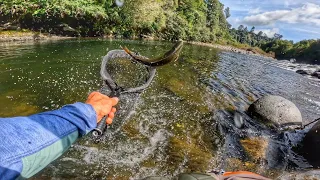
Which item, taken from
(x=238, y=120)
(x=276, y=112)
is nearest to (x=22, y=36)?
(x=238, y=120)

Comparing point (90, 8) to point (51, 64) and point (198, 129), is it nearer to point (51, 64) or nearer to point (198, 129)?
point (51, 64)

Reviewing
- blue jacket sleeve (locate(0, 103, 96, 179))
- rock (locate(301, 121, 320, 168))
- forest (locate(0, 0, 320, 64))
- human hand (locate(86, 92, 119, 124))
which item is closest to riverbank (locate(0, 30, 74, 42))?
forest (locate(0, 0, 320, 64))

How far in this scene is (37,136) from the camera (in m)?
1.87

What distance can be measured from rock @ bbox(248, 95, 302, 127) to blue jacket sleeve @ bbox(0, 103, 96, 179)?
9.31m

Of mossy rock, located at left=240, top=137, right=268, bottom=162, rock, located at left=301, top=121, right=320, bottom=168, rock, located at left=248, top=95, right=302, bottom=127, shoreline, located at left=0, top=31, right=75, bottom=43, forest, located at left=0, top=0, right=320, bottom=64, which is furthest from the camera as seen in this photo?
forest, located at left=0, top=0, right=320, bottom=64

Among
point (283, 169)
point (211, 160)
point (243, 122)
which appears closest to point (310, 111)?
point (243, 122)

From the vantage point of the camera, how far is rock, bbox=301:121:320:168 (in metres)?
7.53

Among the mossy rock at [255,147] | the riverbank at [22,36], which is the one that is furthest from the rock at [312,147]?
the riverbank at [22,36]

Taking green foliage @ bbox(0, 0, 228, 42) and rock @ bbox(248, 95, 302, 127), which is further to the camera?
green foliage @ bbox(0, 0, 228, 42)

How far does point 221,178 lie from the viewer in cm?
367

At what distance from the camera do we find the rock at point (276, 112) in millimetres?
9984

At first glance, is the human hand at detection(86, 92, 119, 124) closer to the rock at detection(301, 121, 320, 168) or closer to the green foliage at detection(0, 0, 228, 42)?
the rock at detection(301, 121, 320, 168)

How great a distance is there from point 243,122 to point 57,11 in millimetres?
36983

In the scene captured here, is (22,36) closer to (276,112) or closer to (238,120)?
(238,120)
